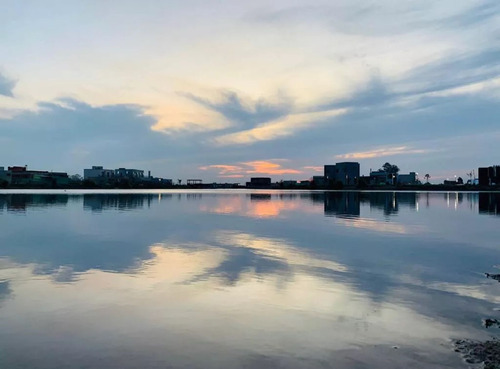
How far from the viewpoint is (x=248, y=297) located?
19.1 meters

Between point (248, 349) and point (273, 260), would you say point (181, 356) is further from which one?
point (273, 260)

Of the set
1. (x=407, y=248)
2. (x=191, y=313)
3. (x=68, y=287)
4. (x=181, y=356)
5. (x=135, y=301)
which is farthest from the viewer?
(x=407, y=248)

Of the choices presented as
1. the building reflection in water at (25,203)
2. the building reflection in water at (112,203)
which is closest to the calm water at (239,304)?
the building reflection in water at (112,203)

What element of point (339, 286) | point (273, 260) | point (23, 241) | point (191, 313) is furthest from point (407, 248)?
point (23, 241)

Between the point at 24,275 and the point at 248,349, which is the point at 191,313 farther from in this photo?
the point at 24,275

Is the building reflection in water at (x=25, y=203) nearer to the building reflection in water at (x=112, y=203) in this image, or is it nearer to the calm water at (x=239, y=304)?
the building reflection in water at (x=112, y=203)

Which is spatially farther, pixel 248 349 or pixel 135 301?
pixel 135 301

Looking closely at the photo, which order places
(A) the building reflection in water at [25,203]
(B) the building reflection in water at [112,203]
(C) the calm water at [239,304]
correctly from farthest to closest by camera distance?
(B) the building reflection in water at [112,203] < (A) the building reflection in water at [25,203] < (C) the calm water at [239,304]

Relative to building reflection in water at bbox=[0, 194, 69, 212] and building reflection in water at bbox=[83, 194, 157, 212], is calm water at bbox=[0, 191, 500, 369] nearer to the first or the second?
building reflection in water at bbox=[83, 194, 157, 212]

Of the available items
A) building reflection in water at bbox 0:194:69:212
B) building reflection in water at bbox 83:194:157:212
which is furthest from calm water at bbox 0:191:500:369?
building reflection in water at bbox 0:194:69:212

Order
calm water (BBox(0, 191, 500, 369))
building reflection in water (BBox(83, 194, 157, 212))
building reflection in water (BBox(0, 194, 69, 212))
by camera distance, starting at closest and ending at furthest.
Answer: calm water (BBox(0, 191, 500, 369))
building reflection in water (BBox(0, 194, 69, 212))
building reflection in water (BBox(83, 194, 157, 212))

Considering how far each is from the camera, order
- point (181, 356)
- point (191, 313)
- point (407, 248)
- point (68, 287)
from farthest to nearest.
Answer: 1. point (407, 248)
2. point (68, 287)
3. point (191, 313)
4. point (181, 356)

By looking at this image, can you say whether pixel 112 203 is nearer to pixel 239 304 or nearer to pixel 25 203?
pixel 25 203

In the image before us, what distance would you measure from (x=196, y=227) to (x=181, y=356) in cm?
3901
